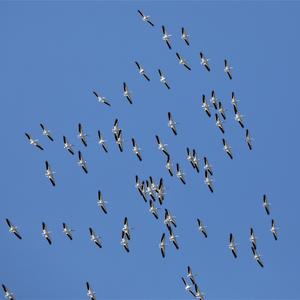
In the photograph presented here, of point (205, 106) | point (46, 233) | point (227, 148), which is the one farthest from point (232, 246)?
point (46, 233)

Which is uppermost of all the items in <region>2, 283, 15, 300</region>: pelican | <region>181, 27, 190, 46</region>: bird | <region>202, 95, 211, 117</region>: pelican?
<region>181, 27, 190, 46</region>: bird

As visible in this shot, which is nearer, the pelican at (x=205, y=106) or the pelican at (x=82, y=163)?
the pelican at (x=82, y=163)

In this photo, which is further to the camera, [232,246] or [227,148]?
[227,148]

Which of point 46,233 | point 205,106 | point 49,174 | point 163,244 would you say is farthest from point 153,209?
point 46,233

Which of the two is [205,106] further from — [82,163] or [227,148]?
[82,163]

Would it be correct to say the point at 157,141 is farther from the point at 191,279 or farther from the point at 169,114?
the point at 191,279

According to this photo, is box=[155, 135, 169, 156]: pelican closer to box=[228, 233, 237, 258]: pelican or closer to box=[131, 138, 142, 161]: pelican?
box=[131, 138, 142, 161]: pelican

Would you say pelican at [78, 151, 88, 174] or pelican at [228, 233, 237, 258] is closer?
pelican at [78, 151, 88, 174]

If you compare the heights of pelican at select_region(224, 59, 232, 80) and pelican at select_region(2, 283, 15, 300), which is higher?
pelican at select_region(224, 59, 232, 80)

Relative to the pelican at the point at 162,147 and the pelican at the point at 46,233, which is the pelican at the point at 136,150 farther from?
the pelican at the point at 46,233

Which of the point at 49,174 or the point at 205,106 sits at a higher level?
the point at 205,106

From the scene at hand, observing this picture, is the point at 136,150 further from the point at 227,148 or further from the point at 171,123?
the point at 227,148

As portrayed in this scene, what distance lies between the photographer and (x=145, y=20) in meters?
156

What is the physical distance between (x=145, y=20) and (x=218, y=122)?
15.3 metres
